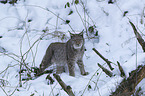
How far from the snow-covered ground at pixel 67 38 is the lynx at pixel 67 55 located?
0.21 m

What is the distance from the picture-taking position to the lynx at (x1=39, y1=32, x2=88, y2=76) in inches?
184

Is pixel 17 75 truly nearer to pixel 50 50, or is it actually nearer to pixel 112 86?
pixel 50 50

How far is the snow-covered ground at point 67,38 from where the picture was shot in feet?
13.4

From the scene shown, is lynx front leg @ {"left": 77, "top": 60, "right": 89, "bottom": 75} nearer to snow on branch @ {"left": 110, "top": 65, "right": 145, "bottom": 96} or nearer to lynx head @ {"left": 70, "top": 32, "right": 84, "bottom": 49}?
lynx head @ {"left": 70, "top": 32, "right": 84, "bottom": 49}

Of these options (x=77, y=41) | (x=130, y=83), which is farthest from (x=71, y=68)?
(x=130, y=83)

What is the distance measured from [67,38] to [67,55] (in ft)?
2.59

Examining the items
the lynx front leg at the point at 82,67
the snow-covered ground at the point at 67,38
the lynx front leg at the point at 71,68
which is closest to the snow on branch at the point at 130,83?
the snow-covered ground at the point at 67,38

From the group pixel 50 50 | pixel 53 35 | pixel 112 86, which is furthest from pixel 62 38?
pixel 112 86

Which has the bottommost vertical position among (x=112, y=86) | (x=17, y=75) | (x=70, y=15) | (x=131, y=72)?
(x=17, y=75)

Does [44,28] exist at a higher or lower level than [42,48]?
higher

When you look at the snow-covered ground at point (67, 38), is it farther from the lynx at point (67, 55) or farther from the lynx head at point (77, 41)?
the lynx head at point (77, 41)

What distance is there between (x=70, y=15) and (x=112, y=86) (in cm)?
311

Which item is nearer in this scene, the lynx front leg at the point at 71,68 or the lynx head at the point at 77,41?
the lynx head at the point at 77,41

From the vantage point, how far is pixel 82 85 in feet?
13.7
